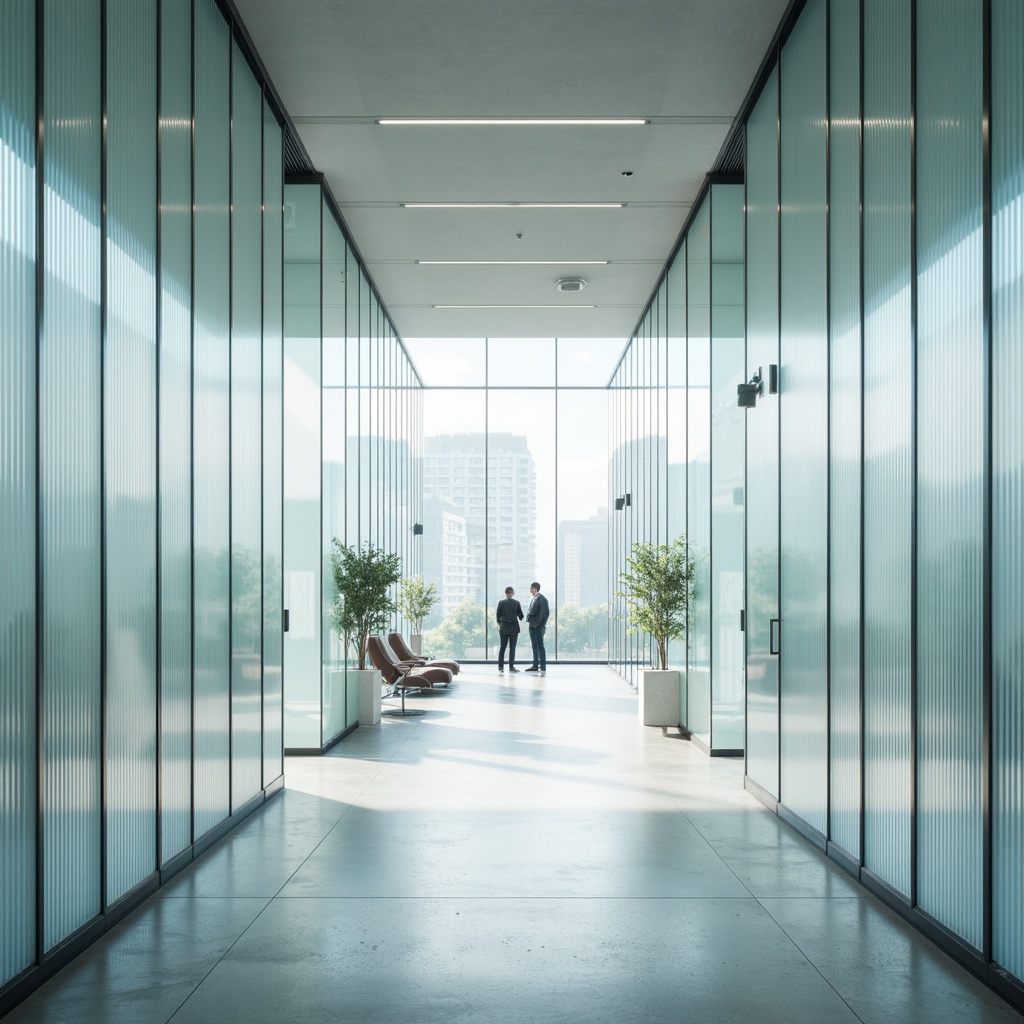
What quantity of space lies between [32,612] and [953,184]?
163 inches

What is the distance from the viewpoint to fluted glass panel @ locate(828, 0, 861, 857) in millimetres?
5746

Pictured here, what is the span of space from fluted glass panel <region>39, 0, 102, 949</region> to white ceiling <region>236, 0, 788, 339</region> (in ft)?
9.89

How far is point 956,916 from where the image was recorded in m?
4.37

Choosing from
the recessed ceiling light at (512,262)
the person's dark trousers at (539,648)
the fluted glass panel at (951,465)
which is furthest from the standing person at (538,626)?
the fluted glass panel at (951,465)

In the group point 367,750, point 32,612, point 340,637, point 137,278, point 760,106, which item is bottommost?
point 367,750

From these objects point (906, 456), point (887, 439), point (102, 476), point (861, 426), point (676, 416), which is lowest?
point (102, 476)

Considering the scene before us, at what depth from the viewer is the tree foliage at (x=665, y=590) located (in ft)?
37.1

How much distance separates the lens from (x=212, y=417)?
6.59m

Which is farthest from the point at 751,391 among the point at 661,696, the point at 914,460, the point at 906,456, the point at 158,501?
the point at 661,696

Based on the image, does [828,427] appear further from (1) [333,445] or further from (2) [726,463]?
(1) [333,445]

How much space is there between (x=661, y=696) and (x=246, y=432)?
616 centimetres

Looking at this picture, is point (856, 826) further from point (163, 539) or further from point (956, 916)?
point (163, 539)

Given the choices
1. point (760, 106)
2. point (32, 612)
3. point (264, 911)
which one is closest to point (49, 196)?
point (32, 612)

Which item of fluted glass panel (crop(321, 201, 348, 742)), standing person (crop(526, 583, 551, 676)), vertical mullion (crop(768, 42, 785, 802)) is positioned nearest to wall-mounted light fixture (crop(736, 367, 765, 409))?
vertical mullion (crop(768, 42, 785, 802))
